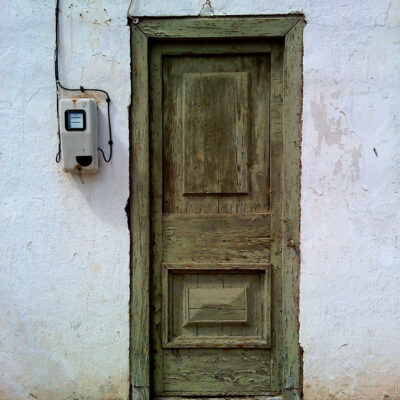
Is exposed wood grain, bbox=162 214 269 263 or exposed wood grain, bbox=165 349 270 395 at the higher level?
exposed wood grain, bbox=162 214 269 263

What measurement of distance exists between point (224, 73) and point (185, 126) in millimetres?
396

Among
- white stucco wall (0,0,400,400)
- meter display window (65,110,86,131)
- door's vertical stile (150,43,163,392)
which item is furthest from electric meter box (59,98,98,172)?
door's vertical stile (150,43,163,392)

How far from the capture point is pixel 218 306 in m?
2.96

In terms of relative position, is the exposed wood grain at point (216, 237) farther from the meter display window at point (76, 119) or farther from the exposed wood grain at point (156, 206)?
the meter display window at point (76, 119)

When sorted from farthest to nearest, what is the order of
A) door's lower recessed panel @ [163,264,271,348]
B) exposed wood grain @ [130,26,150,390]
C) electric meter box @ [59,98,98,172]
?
door's lower recessed panel @ [163,264,271,348], exposed wood grain @ [130,26,150,390], electric meter box @ [59,98,98,172]

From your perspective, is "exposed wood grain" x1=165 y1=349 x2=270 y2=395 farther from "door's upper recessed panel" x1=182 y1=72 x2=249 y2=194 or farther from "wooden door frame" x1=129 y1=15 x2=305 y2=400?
"door's upper recessed panel" x1=182 y1=72 x2=249 y2=194

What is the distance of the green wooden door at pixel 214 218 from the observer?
2.93 m

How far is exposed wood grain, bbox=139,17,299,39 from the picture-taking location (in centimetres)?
283

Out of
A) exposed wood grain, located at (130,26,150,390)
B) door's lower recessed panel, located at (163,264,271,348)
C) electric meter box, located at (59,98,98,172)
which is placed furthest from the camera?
door's lower recessed panel, located at (163,264,271,348)

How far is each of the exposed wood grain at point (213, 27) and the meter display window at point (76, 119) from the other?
614 millimetres

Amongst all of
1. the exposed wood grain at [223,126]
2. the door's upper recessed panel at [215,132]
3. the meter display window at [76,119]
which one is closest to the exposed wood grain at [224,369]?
the exposed wood grain at [223,126]

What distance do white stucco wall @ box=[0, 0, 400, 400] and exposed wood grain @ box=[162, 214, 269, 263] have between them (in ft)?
0.83

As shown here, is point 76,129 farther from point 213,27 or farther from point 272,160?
point 272,160

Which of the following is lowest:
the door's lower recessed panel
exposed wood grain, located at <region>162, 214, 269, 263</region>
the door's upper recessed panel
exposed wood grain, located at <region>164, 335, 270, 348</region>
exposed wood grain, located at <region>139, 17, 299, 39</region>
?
exposed wood grain, located at <region>164, 335, 270, 348</region>
